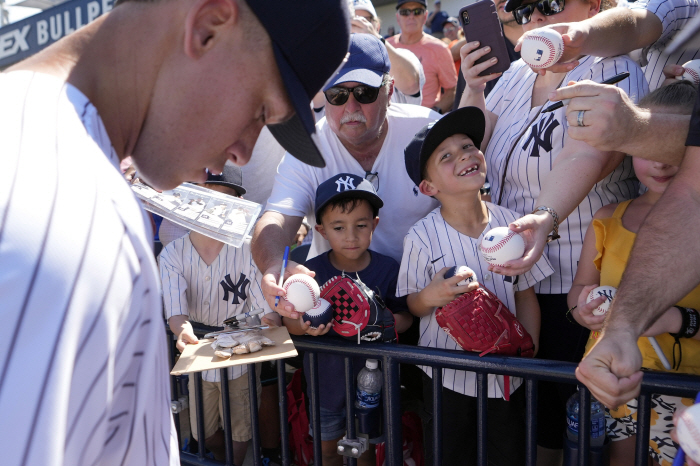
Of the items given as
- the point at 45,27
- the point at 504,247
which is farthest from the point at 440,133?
the point at 45,27

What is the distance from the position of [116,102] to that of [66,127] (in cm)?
20

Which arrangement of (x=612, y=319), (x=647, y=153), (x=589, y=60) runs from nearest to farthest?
(x=612, y=319) → (x=647, y=153) → (x=589, y=60)

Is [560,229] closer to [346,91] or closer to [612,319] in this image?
[612,319]

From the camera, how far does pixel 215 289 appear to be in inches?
Answer: 125

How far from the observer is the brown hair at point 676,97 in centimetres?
185

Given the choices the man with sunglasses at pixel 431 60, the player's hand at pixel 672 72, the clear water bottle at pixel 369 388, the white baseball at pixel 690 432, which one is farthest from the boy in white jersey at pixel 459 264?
the man with sunglasses at pixel 431 60

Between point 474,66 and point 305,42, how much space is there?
1898 mm

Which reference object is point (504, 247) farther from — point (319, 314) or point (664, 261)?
point (319, 314)

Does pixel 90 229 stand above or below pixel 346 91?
below

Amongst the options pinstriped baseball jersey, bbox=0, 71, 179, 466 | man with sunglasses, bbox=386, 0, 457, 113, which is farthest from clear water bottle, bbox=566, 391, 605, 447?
man with sunglasses, bbox=386, 0, 457, 113

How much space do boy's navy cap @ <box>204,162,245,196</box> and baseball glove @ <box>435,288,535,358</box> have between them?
1600 millimetres

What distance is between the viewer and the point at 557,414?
248cm

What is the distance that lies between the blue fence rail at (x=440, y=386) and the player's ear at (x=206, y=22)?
158cm

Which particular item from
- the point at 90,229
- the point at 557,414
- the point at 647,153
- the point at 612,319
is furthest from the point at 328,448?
the point at 90,229
